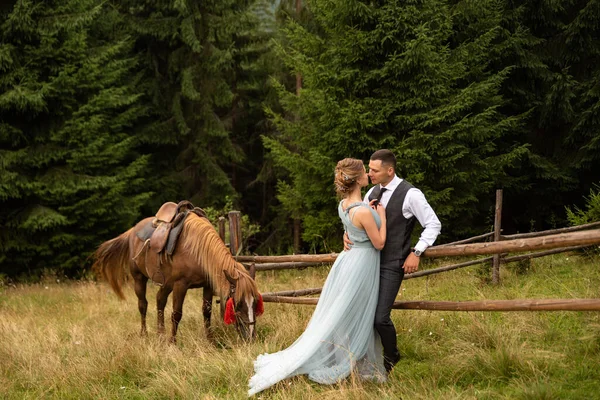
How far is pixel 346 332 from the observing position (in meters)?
4.64

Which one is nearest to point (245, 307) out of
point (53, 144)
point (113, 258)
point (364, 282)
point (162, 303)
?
point (162, 303)

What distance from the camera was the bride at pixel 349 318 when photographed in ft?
15.0

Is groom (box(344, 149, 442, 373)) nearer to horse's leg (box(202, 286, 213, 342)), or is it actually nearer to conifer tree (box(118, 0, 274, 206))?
horse's leg (box(202, 286, 213, 342))

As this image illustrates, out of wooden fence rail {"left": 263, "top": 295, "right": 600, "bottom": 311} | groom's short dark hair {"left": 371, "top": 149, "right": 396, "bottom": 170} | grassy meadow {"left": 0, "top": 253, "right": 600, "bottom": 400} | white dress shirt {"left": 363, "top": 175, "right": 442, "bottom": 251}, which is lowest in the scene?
grassy meadow {"left": 0, "top": 253, "right": 600, "bottom": 400}

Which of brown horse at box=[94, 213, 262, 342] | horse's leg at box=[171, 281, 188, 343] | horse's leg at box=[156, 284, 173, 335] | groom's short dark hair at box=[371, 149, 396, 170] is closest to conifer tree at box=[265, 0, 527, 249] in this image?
brown horse at box=[94, 213, 262, 342]

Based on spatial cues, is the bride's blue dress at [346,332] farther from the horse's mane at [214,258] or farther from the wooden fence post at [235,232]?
the wooden fence post at [235,232]

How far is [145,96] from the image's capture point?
19016 mm

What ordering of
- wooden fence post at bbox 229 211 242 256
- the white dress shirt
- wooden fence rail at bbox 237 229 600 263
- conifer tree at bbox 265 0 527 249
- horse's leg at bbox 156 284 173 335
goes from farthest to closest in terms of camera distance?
conifer tree at bbox 265 0 527 249, wooden fence post at bbox 229 211 242 256, horse's leg at bbox 156 284 173 335, the white dress shirt, wooden fence rail at bbox 237 229 600 263

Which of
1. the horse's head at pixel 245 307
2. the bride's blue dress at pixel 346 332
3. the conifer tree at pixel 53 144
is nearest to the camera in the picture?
the bride's blue dress at pixel 346 332

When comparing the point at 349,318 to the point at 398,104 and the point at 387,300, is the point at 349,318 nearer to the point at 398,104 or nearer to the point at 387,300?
the point at 387,300

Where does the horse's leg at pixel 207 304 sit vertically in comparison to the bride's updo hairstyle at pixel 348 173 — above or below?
below

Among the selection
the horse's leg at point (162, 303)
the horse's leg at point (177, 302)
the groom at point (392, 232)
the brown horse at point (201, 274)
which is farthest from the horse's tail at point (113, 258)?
the groom at point (392, 232)

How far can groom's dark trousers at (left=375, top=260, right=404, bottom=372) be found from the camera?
4.61 m

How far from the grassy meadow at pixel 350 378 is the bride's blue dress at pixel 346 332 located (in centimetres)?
12
